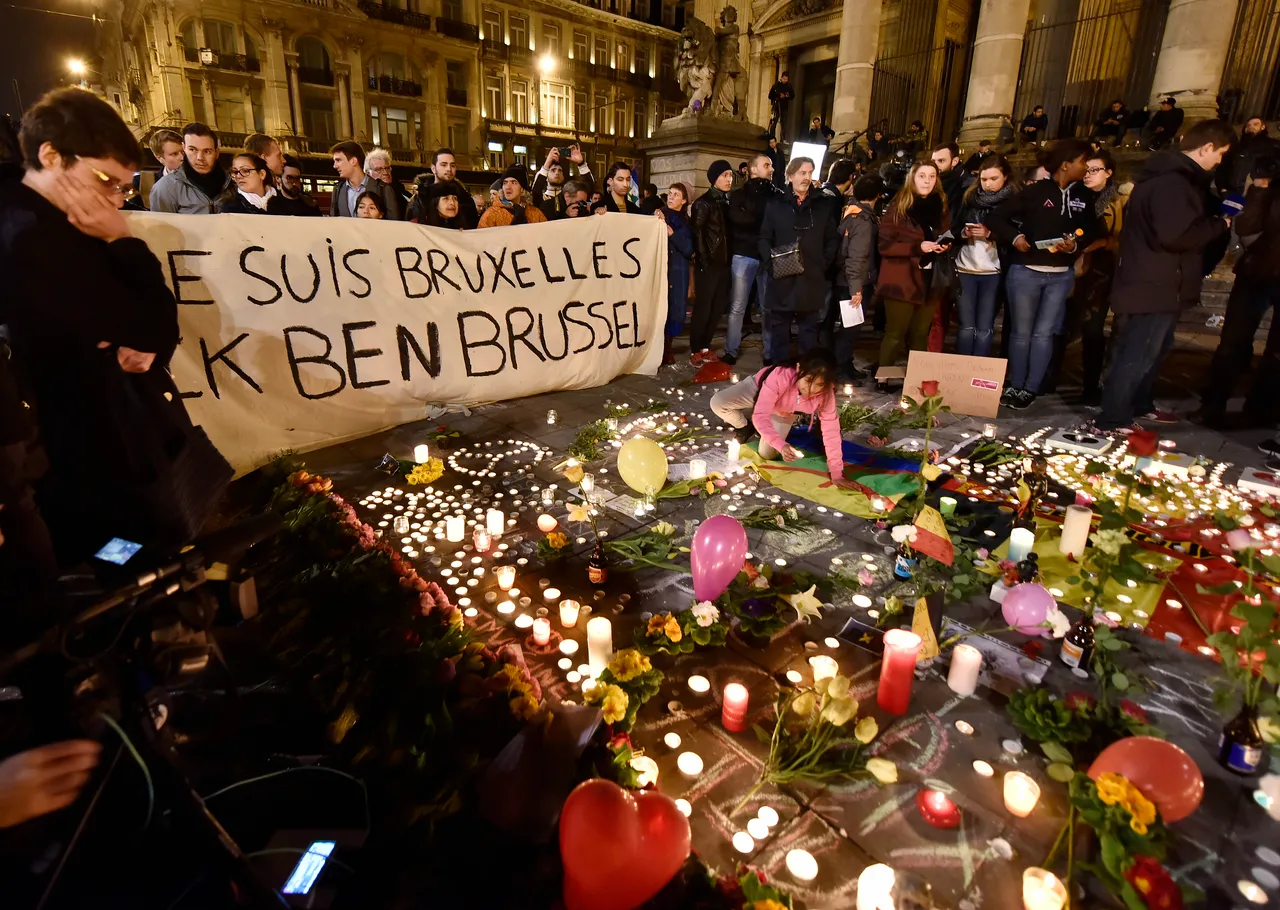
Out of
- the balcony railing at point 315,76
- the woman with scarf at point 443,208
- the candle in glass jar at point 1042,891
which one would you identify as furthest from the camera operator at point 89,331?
the balcony railing at point 315,76

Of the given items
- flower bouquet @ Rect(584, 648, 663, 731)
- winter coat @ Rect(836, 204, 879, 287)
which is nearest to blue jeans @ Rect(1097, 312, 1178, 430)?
winter coat @ Rect(836, 204, 879, 287)

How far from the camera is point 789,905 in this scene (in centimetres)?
168

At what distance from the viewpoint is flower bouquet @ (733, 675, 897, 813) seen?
200 centimetres

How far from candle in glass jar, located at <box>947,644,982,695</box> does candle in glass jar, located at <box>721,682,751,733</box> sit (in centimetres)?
78

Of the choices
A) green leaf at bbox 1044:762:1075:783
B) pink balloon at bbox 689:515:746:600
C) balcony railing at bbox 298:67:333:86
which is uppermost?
balcony railing at bbox 298:67:333:86

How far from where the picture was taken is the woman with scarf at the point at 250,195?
15.8 feet

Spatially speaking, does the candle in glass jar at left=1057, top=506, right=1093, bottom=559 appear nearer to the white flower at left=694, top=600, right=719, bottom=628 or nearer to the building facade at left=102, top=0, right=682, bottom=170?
the white flower at left=694, top=600, right=719, bottom=628

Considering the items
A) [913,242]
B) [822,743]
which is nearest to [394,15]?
[913,242]

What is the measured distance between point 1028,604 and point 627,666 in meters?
1.59

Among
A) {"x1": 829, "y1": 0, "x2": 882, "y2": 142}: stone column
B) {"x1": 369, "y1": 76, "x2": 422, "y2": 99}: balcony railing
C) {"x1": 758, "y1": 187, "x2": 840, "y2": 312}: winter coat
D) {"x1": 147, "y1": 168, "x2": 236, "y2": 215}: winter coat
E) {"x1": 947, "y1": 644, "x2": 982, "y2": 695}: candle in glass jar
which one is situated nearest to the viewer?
{"x1": 947, "y1": 644, "x2": 982, "y2": 695}: candle in glass jar

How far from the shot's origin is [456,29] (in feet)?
118

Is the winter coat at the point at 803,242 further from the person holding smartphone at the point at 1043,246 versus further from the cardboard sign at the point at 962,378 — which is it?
the person holding smartphone at the point at 1043,246

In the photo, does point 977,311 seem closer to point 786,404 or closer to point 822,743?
point 786,404

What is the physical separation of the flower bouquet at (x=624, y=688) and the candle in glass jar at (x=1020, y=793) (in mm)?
1082
